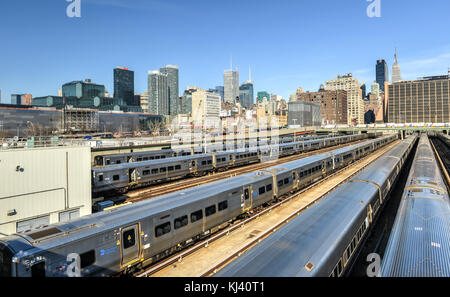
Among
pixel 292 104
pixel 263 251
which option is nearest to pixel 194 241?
pixel 263 251

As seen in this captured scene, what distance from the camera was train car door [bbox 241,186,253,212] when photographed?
17.6 metres

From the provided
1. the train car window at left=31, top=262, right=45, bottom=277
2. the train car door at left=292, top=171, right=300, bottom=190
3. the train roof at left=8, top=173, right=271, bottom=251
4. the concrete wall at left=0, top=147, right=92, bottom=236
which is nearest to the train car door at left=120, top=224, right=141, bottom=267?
the train roof at left=8, top=173, right=271, bottom=251

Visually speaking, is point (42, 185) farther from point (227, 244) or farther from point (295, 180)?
point (295, 180)

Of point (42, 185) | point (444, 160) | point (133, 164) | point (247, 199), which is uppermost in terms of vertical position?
point (133, 164)

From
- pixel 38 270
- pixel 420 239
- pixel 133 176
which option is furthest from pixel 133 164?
pixel 420 239

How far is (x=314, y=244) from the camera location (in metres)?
8.50

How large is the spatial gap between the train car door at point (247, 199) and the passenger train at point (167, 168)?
1324cm

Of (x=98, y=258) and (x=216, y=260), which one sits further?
(x=216, y=260)

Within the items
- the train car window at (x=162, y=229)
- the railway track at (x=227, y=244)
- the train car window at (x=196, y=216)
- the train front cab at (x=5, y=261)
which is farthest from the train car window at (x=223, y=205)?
the train front cab at (x=5, y=261)

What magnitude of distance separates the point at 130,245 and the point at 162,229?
1728 mm
